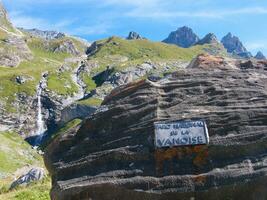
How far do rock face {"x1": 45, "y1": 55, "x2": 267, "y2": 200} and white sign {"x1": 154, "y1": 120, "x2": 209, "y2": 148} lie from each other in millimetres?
227

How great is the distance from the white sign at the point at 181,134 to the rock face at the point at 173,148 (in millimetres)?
227

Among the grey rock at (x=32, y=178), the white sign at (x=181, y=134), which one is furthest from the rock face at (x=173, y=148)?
the grey rock at (x=32, y=178)

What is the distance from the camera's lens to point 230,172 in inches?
664

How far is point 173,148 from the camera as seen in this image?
60.3ft

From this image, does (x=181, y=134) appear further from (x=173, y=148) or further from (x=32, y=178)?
(x=32, y=178)

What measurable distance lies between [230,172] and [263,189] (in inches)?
45.4

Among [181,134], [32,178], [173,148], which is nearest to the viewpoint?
[173,148]

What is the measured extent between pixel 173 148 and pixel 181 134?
0.59 metres

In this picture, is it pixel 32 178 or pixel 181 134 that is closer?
pixel 181 134

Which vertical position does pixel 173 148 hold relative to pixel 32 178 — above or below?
below

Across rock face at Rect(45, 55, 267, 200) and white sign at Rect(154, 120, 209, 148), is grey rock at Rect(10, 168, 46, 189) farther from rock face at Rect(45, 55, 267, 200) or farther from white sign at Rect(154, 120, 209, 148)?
white sign at Rect(154, 120, 209, 148)

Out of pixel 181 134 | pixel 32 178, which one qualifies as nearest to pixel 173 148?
pixel 181 134

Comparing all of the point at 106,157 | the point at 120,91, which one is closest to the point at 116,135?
the point at 106,157

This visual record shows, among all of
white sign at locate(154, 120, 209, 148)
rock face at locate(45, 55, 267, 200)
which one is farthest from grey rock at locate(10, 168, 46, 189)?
white sign at locate(154, 120, 209, 148)
